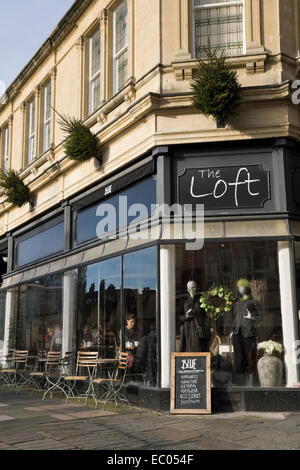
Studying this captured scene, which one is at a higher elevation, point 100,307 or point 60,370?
point 100,307

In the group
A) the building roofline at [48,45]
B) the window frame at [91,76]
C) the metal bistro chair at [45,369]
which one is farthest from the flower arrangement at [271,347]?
the building roofline at [48,45]

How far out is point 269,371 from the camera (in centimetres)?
870

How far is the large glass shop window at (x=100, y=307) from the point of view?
10695 millimetres

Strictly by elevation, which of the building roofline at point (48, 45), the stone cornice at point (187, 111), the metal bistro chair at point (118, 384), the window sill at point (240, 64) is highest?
the building roofline at point (48, 45)

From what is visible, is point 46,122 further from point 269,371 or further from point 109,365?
point 269,371

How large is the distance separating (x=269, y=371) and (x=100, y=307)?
4154 mm

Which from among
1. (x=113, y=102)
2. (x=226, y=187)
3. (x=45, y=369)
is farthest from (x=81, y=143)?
(x=45, y=369)

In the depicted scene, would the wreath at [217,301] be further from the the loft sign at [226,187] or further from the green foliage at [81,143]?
the green foliage at [81,143]

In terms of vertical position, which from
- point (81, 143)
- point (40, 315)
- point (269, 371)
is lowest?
point (269, 371)

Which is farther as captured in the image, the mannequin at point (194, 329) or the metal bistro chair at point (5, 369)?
the metal bistro chair at point (5, 369)

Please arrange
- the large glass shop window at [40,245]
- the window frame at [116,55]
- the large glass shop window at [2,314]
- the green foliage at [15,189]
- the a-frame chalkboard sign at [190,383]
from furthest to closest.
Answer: the large glass shop window at [2,314] → the green foliage at [15,189] → the large glass shop window at [40,245] → the window frame at [116,55] → the a-frame chalkboard sign at [190,383]

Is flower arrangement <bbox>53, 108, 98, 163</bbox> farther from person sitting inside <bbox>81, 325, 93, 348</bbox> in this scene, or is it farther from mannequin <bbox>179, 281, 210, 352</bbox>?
mannequin <bbox>179, 281, 210, 352</bbox>

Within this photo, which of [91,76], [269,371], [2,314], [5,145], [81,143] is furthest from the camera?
[5,145]

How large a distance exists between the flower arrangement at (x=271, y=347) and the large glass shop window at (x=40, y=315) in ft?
19.1
